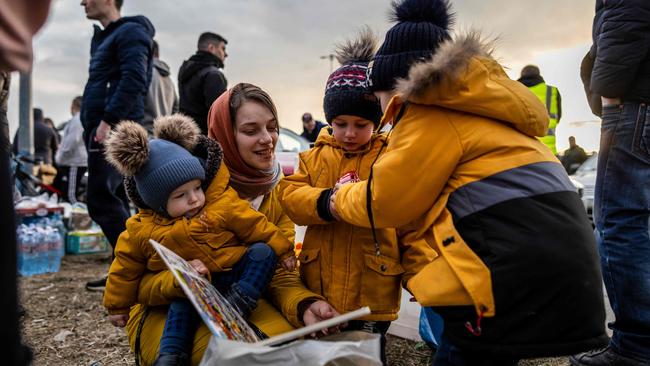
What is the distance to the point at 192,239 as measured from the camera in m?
1.68

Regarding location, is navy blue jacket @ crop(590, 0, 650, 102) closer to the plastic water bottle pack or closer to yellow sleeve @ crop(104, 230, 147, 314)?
yellow sleeve @ crop(104, 230, 147, 314)

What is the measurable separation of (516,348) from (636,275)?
111cm

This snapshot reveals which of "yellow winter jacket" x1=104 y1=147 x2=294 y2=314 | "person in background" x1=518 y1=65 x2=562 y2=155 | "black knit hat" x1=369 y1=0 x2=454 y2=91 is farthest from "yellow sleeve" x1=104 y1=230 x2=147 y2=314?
"person in background" x1=518 y1=65 x2=562 y2=155

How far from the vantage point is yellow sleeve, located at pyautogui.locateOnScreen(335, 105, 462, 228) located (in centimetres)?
133

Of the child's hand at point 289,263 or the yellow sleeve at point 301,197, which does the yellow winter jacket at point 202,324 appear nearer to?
the child's hand at point 289,263

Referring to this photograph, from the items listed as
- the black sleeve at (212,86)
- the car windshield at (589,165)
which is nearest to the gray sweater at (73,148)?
the black sleeve at (212,86)

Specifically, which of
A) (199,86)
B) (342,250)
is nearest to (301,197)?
(342,250)

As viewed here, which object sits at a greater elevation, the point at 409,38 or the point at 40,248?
the point at 409,38

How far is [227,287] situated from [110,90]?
227 cm

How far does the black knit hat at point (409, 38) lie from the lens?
1438mm

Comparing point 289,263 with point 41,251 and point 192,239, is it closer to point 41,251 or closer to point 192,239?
point 192,239

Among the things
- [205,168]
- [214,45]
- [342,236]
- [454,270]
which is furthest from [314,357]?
[214,45]

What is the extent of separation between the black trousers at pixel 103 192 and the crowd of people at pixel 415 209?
1.40m

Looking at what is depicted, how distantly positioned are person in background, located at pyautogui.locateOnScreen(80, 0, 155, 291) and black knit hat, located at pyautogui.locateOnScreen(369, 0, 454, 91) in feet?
7.77
